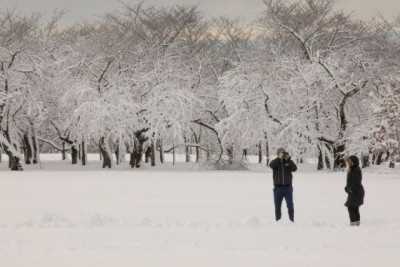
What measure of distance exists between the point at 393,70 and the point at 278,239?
1128 inches

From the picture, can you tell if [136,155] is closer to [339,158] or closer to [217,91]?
[217,91]

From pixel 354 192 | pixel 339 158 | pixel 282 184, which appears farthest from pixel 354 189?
pixel 339 158

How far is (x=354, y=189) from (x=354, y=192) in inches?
2.8

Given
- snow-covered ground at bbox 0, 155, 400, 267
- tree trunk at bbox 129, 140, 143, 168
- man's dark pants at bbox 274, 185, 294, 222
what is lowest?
snow-covered ground at bbox 0, 155, 400, 267

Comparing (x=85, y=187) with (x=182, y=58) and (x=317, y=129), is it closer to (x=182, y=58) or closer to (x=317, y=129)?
(x=317, y=129)

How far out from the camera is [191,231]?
36.6 feet

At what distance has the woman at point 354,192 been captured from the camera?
40.4 feet

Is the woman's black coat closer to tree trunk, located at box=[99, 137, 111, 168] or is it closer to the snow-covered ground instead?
the snow-covered ground

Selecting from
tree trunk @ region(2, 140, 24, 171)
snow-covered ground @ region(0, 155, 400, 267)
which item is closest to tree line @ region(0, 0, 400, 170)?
tree trunk @ region(2, 140, 24, 171)

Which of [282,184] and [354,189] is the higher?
[282,184]

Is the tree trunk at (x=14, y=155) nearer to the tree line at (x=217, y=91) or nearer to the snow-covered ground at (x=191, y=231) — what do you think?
the tree line at (x=217, y=91)

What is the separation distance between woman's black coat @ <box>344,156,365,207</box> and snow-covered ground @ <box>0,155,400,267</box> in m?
0.49

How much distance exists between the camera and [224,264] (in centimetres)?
814

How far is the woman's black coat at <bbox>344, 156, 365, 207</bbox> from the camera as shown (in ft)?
40.4
